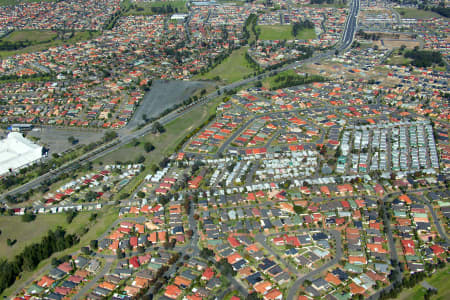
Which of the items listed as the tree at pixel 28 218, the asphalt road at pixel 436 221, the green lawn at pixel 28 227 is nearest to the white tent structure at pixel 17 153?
the green lawn at pixel 28 227

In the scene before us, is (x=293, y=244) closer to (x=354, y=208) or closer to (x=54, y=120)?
(x=354, y=208)

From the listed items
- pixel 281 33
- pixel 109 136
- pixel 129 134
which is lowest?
pixel 129 134

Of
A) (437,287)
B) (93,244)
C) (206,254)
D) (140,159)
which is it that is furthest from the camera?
(140,159)

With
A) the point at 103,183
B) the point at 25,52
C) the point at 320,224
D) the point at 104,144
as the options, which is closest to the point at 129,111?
the point at 104,144

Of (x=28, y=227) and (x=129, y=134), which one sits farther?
(x=129, y=134)

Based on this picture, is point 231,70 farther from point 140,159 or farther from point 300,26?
point 140,159

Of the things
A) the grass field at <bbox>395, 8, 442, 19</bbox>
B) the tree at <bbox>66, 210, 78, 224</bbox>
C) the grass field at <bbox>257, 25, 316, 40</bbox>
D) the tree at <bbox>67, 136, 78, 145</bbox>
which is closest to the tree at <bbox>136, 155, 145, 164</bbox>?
the tree at <bbox>66, 210, 78, 224</bbox>

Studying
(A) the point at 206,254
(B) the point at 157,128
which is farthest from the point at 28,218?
(B) the point at 157,128

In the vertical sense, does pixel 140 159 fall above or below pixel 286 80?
below
